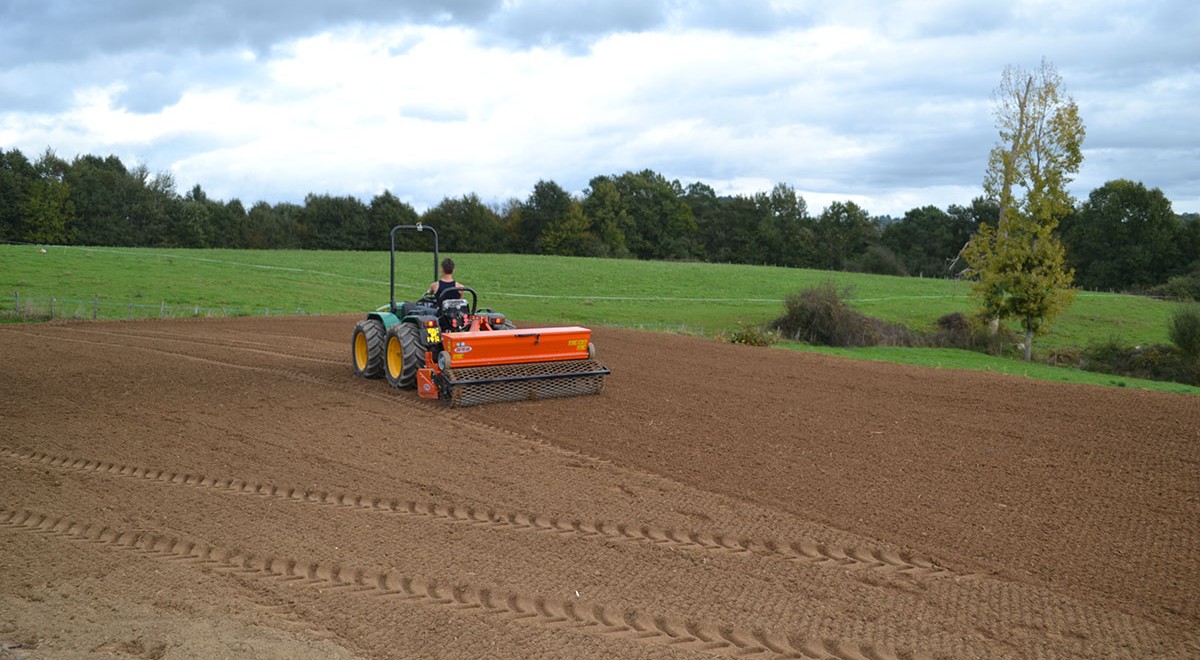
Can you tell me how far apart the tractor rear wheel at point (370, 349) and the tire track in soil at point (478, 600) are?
6.57 meters

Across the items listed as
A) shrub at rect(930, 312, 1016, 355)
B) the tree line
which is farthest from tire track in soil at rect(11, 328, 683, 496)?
the tree line

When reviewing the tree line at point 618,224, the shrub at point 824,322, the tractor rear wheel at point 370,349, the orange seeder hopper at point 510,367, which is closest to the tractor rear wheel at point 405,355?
the orange seeder hopper at point 510,367

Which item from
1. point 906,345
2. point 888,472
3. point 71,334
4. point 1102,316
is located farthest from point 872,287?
point 888,472

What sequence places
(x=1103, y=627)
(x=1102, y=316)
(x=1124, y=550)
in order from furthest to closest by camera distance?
(x=1102, y=316), (x=1124, y=550), (x=1103, y=627)

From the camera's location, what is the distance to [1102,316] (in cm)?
4056

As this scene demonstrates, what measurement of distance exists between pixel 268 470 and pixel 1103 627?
6.55m

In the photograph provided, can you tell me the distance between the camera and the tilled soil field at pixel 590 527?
519 cm

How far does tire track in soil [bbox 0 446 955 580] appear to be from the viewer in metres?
6.26

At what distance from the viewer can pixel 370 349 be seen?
13.3m

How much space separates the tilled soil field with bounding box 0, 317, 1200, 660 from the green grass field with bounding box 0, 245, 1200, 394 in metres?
14.4

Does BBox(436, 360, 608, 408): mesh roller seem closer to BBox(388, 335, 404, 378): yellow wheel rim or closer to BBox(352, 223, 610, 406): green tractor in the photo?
BBox(352, 223, 610, 406): green tractor

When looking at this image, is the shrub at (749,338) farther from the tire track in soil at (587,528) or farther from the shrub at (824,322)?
the tire track in soil at (587,528)

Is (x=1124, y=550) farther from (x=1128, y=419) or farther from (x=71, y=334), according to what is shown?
(x=71, y=334)

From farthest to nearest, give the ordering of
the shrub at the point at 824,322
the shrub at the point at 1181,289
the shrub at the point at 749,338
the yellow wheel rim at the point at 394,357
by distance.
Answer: the shrub at the point at 1181,289 → the shrub at the point at 824,322 → the shrub at the point at 749,338 → the yellow wheel rim at the point at 394,357
